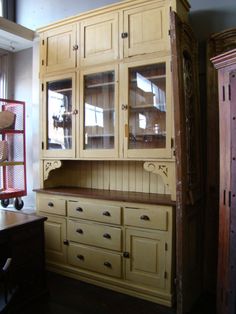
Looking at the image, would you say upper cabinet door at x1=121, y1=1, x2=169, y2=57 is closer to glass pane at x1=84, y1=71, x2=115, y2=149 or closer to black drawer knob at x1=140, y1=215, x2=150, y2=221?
glass pane at x1=84, y1=71, x2=115, y2=149

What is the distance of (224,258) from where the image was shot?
1.75m

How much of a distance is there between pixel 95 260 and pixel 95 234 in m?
0.24

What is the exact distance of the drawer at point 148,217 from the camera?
222 centimetres

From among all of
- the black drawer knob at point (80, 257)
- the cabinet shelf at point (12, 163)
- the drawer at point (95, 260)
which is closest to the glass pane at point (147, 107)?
the drawer at point (95, 260)

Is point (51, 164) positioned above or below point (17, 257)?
above

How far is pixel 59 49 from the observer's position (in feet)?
9.38

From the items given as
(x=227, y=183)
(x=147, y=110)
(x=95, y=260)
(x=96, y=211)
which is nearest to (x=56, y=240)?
(x=95, y=260)

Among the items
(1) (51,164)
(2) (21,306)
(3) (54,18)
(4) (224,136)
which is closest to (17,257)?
(2) (21,306)

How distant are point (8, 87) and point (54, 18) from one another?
1026mm

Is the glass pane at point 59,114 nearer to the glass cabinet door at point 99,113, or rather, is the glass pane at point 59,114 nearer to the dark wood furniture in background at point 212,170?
the glass cabinet door at point 99,113

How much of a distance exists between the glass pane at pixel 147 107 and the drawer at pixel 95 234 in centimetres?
77

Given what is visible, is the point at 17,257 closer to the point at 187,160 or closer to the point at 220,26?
the point at 187,160

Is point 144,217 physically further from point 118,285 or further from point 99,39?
point 99,39

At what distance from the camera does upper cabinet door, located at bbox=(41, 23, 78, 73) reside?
2.77 metres
